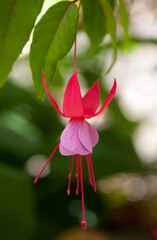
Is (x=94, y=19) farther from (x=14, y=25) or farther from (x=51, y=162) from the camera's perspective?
(x=51, y=162)

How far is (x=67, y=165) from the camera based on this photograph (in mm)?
1099

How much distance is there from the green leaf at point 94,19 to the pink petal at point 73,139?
172 mm

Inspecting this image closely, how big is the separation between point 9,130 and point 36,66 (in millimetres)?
746

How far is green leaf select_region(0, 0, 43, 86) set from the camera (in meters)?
0.40

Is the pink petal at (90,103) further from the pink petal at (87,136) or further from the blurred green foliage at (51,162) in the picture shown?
the blurred green foliage at (51,162)

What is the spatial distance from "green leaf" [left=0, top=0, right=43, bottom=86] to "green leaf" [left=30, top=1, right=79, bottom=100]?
0.01m

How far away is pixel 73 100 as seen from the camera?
0.38m

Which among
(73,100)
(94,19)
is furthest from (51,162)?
(73,100)

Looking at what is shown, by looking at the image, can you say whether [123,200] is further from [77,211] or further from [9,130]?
[9,130]

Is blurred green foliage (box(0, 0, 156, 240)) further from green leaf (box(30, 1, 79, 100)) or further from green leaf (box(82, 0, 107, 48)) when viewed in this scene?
green leaf (box(30, 1, 79, 100))

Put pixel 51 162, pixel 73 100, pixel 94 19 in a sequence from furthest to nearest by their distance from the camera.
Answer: pixel 51 162
pixel 94 19
pixel 73 100

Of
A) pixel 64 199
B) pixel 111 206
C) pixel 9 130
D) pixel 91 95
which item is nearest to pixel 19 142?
pixel 9 130

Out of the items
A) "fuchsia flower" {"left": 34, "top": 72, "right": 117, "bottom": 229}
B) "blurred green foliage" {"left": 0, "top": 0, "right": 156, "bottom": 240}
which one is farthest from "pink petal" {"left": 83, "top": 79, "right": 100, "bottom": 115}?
"blurred green foliage" {"left": 0, "top": 0, "right": 156, "bottom": 240}

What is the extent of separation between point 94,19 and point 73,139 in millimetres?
220
